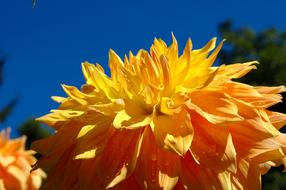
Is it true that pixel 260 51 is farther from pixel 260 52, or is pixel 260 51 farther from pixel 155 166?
pixel 155 166

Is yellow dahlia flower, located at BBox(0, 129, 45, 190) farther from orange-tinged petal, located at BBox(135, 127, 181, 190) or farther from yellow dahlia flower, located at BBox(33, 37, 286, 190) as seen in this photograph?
orange-tinged petal, located at BBox(135, 127, 181, 190)

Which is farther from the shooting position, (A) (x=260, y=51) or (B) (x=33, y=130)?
(A) (x=260, y=51)

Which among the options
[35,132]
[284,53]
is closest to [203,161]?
[35,132]

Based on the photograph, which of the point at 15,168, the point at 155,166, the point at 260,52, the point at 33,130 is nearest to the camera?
the point at 155,166

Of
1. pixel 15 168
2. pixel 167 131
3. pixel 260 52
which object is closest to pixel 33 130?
pixel 260 52

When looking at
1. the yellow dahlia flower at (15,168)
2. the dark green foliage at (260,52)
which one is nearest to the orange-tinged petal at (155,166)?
the yellow dahlia flower at (15,168)

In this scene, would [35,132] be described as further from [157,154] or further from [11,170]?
[157,154]
